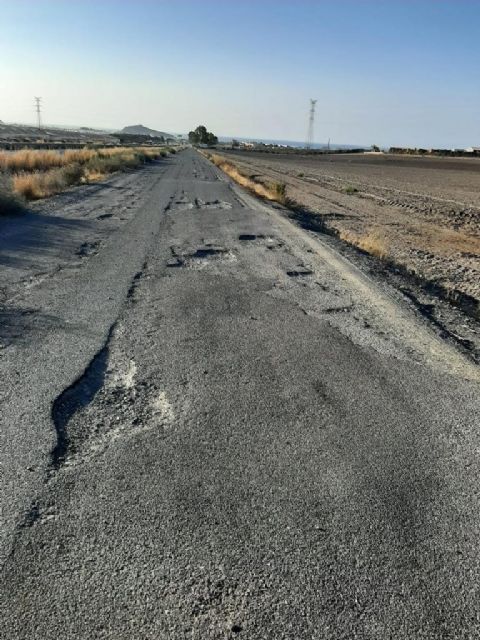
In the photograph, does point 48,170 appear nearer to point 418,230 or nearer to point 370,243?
point 418,230

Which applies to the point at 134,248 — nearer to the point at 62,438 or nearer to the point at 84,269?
the point at 84,269

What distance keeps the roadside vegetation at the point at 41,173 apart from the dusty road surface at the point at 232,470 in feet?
30.9

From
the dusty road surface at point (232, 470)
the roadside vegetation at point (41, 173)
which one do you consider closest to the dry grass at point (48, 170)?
the roadside vegetation at point (41, 173)

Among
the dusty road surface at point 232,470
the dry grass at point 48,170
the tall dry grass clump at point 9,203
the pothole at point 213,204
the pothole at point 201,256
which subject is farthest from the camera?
the dry grass at point 48,170

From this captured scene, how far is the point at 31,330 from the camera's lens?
5461 mm

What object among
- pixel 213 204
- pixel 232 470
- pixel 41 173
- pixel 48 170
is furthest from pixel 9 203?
pixel 48 170

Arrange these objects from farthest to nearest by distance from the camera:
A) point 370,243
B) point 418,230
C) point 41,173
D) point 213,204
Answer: point 41,173 < point 213,204 < point 418,230 < point 370,243

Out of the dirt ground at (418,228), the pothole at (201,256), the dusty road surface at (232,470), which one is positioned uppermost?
the dusty road surface at (232,470)

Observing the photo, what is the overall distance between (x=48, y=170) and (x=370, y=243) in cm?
2106

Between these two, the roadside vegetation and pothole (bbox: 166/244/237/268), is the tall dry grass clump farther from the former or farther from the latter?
pothole (bbox: 166/244/237/268)

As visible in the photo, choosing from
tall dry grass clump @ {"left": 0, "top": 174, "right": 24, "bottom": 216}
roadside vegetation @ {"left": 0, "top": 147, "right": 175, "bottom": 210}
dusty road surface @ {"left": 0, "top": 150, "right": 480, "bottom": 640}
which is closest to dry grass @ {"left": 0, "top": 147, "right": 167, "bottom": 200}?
roadside vegetation @ {"left": 0, "top": 147, "right": 175, "bottom": 210}

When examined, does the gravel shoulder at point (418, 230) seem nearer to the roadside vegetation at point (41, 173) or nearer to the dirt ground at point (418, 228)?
the dirt ground at point (418, 228)

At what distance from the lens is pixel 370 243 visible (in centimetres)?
1215

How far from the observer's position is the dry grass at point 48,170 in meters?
18.3
